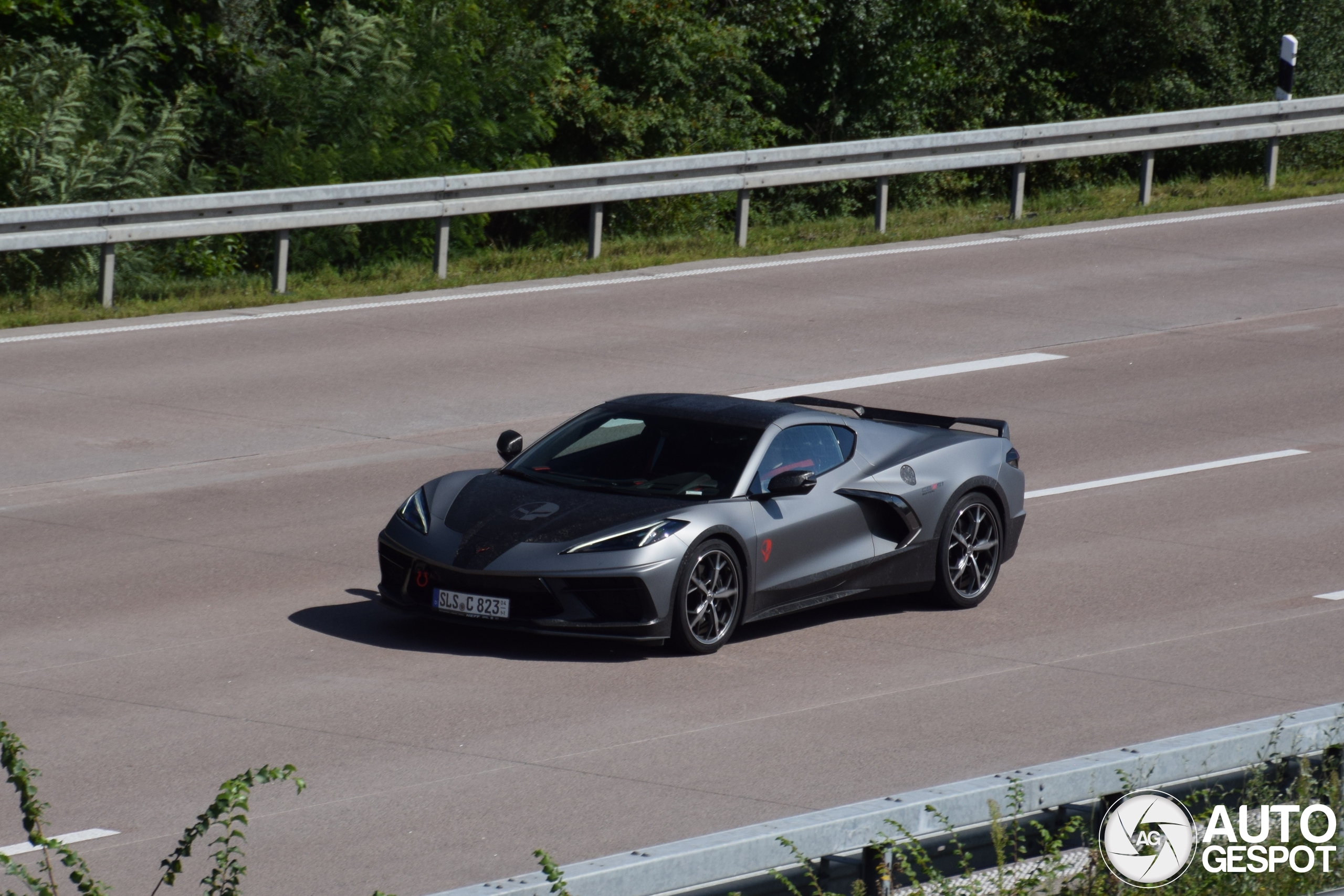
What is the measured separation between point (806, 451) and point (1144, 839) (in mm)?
5442

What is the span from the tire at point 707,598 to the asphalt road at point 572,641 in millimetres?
116

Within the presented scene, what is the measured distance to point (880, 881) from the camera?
528 cm

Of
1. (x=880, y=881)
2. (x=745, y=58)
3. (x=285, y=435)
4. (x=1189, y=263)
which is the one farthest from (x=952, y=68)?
(x=880, y=881)

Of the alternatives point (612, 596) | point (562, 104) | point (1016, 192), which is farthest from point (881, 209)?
point (612, 596)

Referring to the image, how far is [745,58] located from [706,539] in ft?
66.5

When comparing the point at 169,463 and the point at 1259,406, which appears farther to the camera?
the point at 1259,406

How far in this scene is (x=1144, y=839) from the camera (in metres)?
5.70

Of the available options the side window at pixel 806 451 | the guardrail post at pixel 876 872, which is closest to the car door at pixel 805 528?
the side window at pixel 806 451

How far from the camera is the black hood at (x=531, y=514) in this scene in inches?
393

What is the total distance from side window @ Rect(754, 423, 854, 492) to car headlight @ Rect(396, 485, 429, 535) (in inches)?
68.0

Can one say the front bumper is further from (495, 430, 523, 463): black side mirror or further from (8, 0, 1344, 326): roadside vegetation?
(8, 0, 1344, 326): roadside vegetation

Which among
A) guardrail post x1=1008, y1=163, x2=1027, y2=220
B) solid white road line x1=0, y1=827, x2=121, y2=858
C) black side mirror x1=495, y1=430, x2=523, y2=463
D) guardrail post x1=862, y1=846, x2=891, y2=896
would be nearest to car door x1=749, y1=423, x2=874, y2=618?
black side mirror x1=495, y1=430, x2=523, y2=463

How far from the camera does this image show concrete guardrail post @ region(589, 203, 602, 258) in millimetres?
22156

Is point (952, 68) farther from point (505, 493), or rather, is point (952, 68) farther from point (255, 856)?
point (255, 856)
